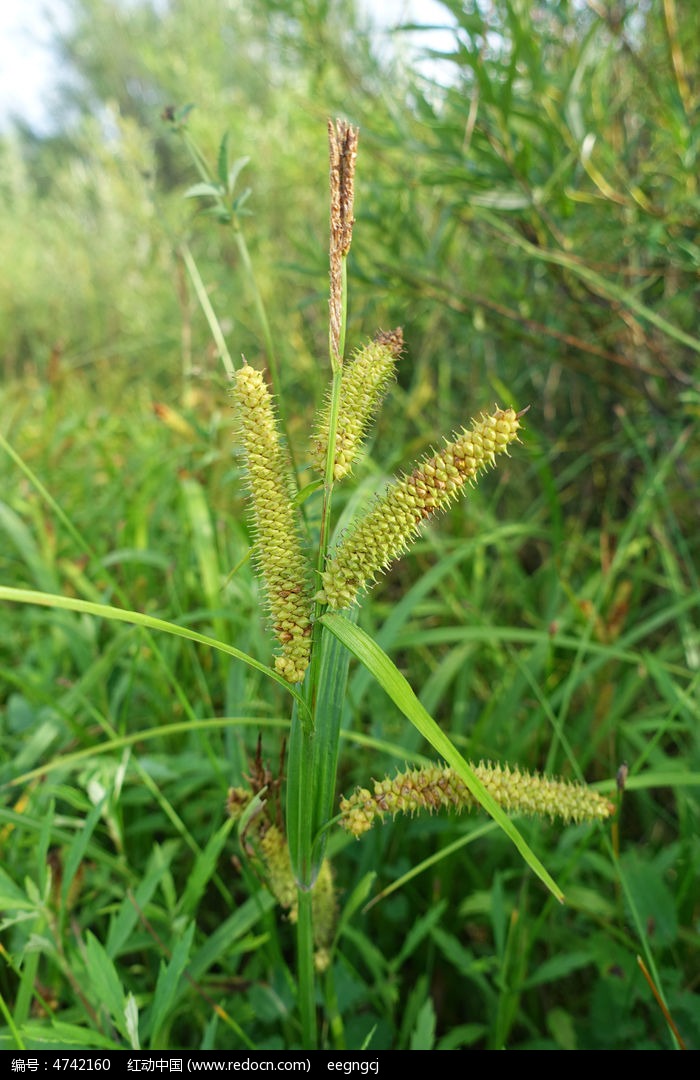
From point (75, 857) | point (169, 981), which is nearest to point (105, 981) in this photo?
point (169, 981)

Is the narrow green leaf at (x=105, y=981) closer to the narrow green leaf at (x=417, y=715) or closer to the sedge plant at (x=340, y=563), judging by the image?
the sedge plant at (x=340, y=563)

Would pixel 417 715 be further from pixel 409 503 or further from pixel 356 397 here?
pixel 356 397

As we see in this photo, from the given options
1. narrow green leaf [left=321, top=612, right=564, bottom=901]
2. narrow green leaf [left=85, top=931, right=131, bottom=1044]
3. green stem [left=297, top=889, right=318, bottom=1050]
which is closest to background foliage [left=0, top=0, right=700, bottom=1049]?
narrow green leaf [left=85, top=931, right=131, bottom=1044]

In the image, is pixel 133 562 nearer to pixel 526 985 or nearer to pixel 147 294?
pixel 526 985

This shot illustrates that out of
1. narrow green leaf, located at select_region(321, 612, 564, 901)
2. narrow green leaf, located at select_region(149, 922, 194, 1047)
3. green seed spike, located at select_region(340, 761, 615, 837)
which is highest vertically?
narrow green leaf, located at select_region(321, 612, 564, 901)

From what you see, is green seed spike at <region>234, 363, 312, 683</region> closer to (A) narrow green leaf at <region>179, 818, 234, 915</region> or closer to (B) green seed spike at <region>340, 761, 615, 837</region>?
(B) green seed spike at <region>340, 761, 615, 837</region>

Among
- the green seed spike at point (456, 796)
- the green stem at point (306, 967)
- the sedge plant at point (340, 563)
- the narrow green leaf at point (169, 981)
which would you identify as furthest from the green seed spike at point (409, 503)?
the narrow green leaf at point (169, 981)
